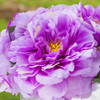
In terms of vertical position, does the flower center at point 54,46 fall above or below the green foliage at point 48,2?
below

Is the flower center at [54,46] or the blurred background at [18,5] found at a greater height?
the blurred background at [18,5]

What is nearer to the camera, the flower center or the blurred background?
the flower center

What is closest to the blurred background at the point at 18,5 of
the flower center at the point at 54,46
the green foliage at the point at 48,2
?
the green foliage at the point at 48,2

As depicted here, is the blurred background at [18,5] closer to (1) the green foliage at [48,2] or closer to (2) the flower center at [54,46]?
(1) the green foliage at [48,2]

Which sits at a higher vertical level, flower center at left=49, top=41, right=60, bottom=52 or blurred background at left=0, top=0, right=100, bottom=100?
blurred background at left=0, top=0, right=100, bottom=100

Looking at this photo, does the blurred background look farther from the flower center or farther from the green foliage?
the flower center

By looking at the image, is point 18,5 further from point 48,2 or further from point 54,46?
point 54,46

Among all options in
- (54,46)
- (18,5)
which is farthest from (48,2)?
(54,46)

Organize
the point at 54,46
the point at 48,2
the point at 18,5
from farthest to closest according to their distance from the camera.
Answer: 1. the point at 18,5
2. the point at 48,2
3. the point at 54,46

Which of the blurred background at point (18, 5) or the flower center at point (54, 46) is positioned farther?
the blurred background at point (18, 5)

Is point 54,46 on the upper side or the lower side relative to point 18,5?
lower

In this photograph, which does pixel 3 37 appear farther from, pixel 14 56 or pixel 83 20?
pixel 83 20

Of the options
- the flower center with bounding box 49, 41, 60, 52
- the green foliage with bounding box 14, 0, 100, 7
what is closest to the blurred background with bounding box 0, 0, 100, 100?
the green foliage with bounding box 14, 0, 100, 7
